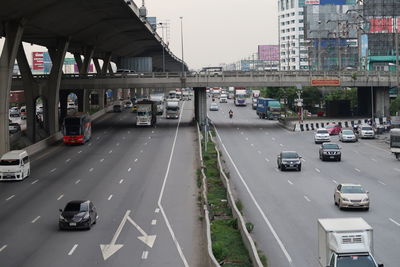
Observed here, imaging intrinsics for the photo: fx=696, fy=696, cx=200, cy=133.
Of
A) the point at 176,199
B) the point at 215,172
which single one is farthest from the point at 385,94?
the point at 176,199

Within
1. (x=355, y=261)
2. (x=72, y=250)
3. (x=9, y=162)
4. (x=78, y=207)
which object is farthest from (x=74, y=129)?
(x=355, y=261)

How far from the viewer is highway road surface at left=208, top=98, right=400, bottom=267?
26.4 m

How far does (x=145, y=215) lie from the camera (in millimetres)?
34594

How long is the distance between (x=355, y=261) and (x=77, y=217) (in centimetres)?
1610

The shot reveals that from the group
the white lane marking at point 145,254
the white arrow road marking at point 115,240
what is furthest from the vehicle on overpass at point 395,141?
the white lane marking at point 145,254

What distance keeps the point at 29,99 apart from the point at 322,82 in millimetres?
35566

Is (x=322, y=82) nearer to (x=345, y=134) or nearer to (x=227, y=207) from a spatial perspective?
(x=345, y=134)

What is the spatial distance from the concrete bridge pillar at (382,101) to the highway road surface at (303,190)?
17.5 meters

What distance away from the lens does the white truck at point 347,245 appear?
18516 millimetres

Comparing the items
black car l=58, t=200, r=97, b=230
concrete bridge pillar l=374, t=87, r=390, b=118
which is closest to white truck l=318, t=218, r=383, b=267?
black car l=58, t=200, r=97, b=230

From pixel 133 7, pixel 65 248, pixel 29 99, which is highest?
pixel 133 7

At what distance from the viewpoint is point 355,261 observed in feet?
60.6

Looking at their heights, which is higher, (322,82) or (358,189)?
(322,82)

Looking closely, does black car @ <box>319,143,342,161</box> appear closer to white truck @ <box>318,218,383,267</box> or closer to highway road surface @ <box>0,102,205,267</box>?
highway road surface @ <box>0,102,205,267</box>
